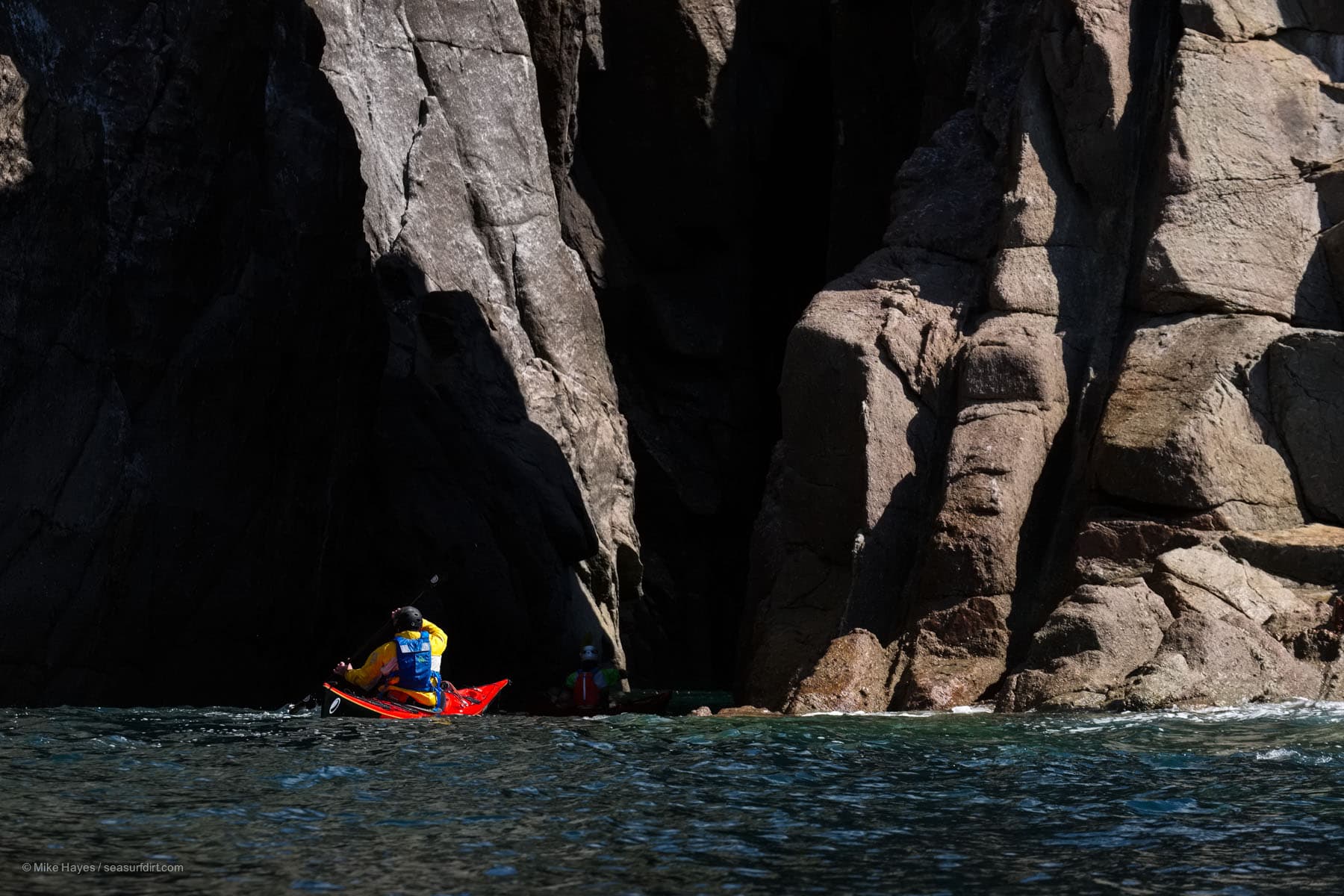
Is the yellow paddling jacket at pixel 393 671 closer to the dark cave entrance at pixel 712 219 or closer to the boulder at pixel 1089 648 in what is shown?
the boulder at pixel 1089 648

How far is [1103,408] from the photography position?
18.9 metres

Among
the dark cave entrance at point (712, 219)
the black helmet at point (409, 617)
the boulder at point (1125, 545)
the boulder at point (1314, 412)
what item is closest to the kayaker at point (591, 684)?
the black helmet at point (409, 617)

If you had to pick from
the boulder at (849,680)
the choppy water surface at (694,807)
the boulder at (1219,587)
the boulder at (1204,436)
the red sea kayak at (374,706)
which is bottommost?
the choppy water surface at (694,807)

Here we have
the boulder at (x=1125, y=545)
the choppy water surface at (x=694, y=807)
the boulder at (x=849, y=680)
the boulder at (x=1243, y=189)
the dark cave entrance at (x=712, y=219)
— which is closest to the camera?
the choppy water surface at (x=694, y=807)

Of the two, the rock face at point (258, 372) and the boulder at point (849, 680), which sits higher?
the rock face at point (258, 372)

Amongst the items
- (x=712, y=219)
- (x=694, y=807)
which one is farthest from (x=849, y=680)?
(x=712, y=219)

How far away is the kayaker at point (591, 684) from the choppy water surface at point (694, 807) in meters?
6.20

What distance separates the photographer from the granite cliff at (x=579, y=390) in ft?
57.6

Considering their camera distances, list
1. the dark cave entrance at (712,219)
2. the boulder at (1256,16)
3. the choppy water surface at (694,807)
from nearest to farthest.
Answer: the choppy water surface at (694,807)
the boulder at (1256,16)
the dark cave entrance at (712,219)

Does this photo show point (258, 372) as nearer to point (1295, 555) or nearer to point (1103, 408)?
point (1103, 408)

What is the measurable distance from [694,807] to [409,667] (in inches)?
311

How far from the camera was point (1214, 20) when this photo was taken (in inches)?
789

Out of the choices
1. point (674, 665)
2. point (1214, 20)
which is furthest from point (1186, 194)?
point (674, 665)

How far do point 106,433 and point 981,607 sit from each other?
11008 millimetres
